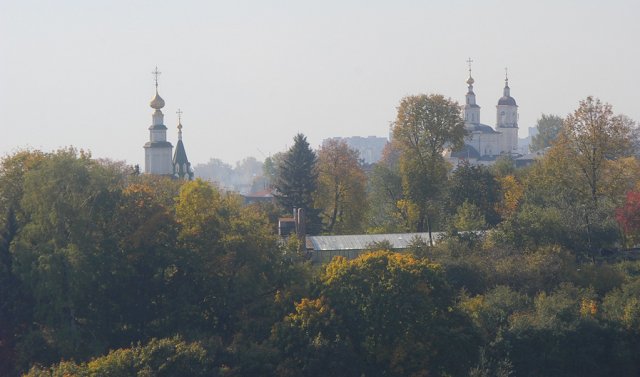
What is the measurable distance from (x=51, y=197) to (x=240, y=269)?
5.43 metres

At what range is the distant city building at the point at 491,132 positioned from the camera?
108 metres

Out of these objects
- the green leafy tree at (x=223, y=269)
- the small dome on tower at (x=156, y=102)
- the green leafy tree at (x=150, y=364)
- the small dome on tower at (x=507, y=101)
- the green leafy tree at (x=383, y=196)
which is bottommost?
the green leafy tree at (x=150, y=364)

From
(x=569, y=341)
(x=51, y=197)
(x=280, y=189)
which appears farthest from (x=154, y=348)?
(x=280, y=189)

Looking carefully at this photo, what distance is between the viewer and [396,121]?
4984 cm

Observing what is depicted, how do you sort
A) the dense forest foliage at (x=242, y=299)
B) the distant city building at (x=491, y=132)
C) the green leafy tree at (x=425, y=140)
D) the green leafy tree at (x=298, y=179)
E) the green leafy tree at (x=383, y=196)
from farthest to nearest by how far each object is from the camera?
the distant city building at (x=491, y=132) → the green leafy tree at (x=383, y=196) → the green leafy tree at (x=298, y=179) → the green leafy tree at (x=425, y=140) → the dense forest foliage at (x=242, y=299)

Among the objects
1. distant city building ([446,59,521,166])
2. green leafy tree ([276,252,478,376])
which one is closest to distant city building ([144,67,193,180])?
distant city building ([446,59,521,166])

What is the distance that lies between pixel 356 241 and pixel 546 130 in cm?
8933

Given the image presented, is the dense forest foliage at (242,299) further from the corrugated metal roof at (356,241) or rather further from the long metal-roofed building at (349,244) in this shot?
the corrugated metal roof at (356,241)

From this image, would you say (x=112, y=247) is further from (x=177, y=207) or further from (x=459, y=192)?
(x=459, y=192)

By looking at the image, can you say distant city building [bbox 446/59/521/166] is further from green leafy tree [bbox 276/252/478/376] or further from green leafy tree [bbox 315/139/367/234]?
green leafy tree [bbox 276/252/478/376]

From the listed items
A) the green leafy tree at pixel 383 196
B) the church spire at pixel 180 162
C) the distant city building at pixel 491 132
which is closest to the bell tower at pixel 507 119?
the distant city building at pixel 491 132

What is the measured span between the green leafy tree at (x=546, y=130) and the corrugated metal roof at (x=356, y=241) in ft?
269

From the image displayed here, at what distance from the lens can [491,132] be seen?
379 ft

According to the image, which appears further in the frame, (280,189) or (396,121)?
(280,189)
